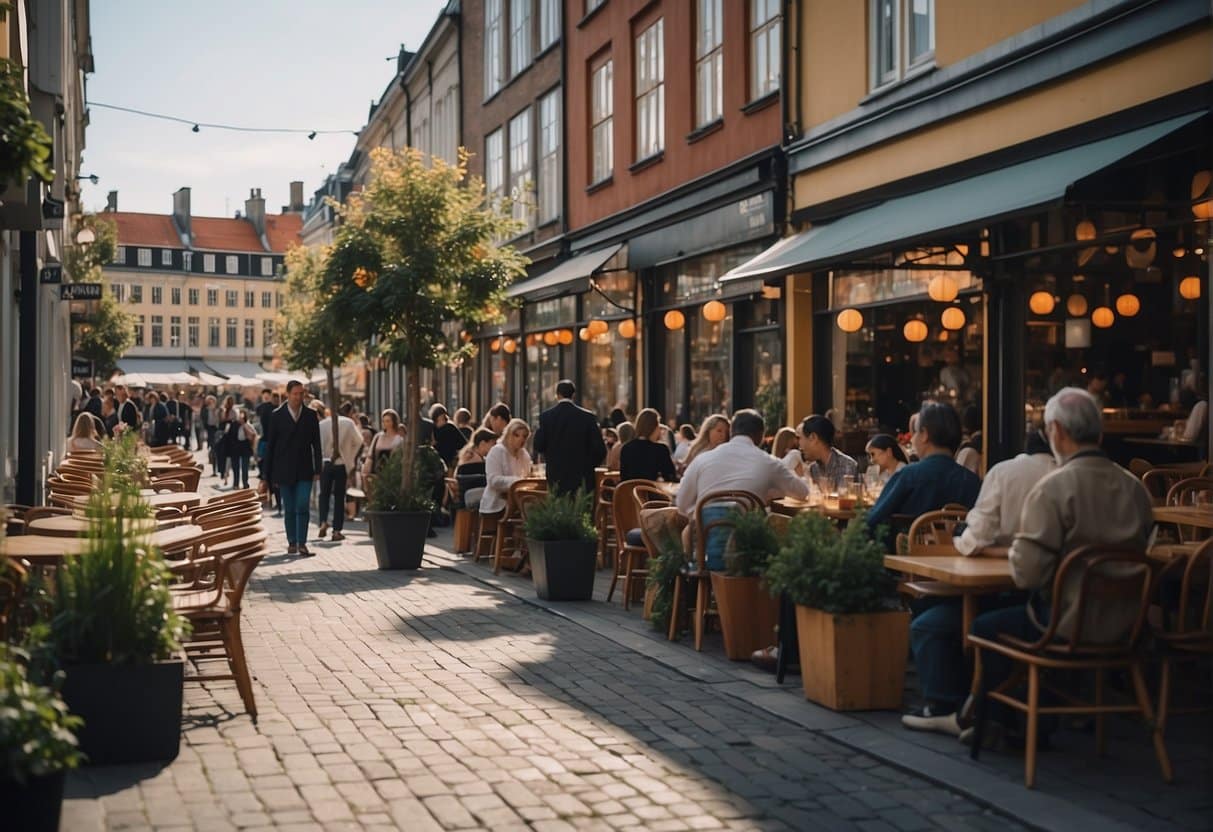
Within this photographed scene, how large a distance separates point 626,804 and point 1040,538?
2089mm

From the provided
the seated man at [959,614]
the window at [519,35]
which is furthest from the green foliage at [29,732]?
the window at [519,35]

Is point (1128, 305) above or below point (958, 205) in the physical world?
below

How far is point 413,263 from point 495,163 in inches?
633

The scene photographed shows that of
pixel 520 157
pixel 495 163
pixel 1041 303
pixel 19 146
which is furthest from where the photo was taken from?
pixel 495 163

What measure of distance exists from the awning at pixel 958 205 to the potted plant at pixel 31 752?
7397 millimetres

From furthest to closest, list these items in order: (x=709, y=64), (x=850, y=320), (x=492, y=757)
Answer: (x=709, y=64) → (x=850, y=320) → (x=492, y=757)

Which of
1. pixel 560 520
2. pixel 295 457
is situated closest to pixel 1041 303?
pixel 560 520

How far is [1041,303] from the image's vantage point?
503 inches

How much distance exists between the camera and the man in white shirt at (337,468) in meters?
18.7

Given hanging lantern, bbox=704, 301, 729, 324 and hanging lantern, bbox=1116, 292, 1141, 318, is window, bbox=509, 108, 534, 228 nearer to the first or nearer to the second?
hanging lantern, bbox=704, 301, 729, 324

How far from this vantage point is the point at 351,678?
8695mm

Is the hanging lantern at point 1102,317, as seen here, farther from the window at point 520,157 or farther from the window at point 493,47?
the window at point 493,47

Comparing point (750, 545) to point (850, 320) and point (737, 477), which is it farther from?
point (850, 320)

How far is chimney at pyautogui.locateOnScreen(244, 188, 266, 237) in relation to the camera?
11148 cm
